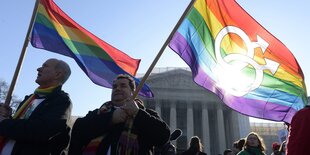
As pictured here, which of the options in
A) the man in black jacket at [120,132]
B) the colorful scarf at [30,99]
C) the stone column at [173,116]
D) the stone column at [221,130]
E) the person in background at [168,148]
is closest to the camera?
the man in black jacket at [120,132]

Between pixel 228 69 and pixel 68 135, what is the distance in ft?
9.84

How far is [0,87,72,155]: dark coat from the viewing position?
3.42 m

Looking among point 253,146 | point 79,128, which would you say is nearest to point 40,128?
point 79,128

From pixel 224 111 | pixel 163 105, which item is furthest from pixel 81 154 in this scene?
pixel 224 111

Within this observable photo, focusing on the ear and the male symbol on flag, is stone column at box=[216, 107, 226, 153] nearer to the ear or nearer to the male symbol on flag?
the male symbol on flag

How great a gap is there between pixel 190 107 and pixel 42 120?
45.9 m

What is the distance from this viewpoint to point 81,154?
3.77 m

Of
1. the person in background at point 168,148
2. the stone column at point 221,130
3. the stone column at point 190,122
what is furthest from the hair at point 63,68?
the stone column at point 221,130

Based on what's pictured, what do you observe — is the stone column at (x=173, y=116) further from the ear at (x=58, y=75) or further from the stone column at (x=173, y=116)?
the ear at (x=58, y=75)

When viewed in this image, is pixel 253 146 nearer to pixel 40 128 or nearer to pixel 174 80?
pixel 40 128

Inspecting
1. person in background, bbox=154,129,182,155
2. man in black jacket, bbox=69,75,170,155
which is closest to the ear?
man in black jacket, bbox=69,75,170,155

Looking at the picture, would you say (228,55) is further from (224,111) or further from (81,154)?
(224,111)

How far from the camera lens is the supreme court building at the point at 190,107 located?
47.5 metres

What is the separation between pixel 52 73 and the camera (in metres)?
4.17
